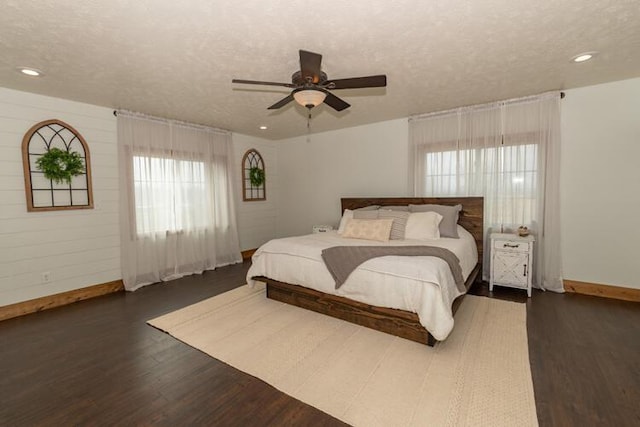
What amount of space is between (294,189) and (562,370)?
5.20 m

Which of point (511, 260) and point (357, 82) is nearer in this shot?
point (357, 82)

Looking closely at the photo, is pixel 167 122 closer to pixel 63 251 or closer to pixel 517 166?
pixel 63 251

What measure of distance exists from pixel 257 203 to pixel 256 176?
0.60 metres

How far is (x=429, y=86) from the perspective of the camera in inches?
131

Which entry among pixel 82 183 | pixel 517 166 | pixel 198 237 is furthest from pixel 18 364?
pixel 517 166

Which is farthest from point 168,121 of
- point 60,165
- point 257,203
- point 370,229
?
point 370,229

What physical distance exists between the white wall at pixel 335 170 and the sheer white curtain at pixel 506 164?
461 millimetres

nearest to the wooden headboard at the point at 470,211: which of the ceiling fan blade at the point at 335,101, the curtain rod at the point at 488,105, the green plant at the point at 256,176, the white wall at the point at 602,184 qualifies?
the white wall at the point at 602,184

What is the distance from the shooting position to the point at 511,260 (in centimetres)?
367

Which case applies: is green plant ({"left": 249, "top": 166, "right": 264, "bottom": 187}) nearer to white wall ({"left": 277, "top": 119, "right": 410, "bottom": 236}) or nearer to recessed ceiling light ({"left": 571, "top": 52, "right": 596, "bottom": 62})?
white wall ({"left": 277, "top": 119, "right": 410, "bottom": 236})

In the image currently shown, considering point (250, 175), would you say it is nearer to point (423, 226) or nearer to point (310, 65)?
point (423, 226)

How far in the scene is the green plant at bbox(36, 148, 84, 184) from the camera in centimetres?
341

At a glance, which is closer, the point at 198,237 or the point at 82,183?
the point at 82,183

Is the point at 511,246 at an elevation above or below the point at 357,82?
below
